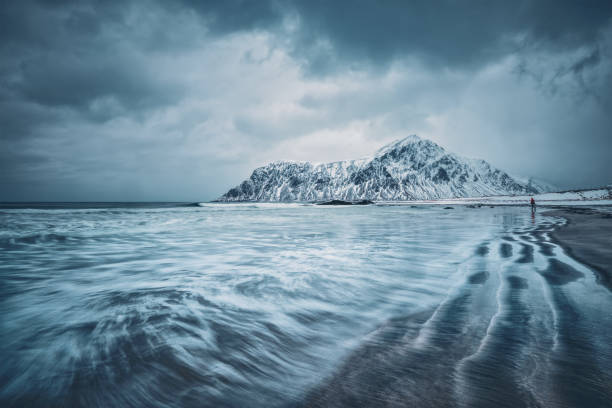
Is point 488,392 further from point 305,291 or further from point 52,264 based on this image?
point 52,264

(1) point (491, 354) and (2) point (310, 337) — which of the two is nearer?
(1) point (491, 354)

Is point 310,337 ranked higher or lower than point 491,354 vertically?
lower

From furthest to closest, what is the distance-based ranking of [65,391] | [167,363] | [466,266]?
[466,266] → [167,363] → [65,391]

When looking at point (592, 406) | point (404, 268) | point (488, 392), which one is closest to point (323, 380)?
point (488, 392)

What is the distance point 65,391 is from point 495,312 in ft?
14.3

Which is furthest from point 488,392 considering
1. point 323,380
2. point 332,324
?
point 332,324

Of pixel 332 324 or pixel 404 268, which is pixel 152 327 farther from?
pixel 404 268

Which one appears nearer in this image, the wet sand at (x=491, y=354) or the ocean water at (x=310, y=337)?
the wet sand at (x=491, y=354)

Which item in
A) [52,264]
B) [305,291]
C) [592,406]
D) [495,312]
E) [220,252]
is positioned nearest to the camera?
[592,406]

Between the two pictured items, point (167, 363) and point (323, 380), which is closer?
point (323, 380)

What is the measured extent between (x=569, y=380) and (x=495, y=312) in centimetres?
152

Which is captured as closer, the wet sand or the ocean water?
the wet sand

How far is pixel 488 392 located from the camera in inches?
72.5

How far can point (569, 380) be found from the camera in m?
1.92
